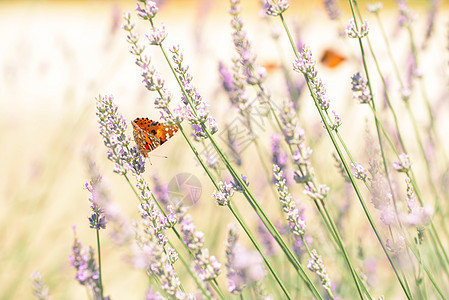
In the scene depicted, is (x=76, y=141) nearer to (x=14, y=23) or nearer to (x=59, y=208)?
(x=59, y=208)

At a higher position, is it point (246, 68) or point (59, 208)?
point (59, 208)

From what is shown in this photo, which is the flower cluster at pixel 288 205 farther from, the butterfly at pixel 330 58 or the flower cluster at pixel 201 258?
the butterfly at pixel 330 58

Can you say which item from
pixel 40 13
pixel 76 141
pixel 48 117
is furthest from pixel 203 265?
pixel 40 13

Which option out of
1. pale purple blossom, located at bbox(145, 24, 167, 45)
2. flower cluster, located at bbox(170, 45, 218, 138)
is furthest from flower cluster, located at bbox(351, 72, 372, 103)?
pale purple blossom, located at bbox(145, 24, 167, 45)

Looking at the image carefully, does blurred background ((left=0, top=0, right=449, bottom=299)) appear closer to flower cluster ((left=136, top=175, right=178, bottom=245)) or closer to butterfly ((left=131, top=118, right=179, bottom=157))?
flower cluster ((left=136, top=175, right=178, bottom=245))

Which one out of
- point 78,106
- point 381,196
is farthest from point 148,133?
point 78,106

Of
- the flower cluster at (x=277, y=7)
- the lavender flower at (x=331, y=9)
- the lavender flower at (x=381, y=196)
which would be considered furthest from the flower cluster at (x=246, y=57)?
the lavender flower at (x=331, y=9)
